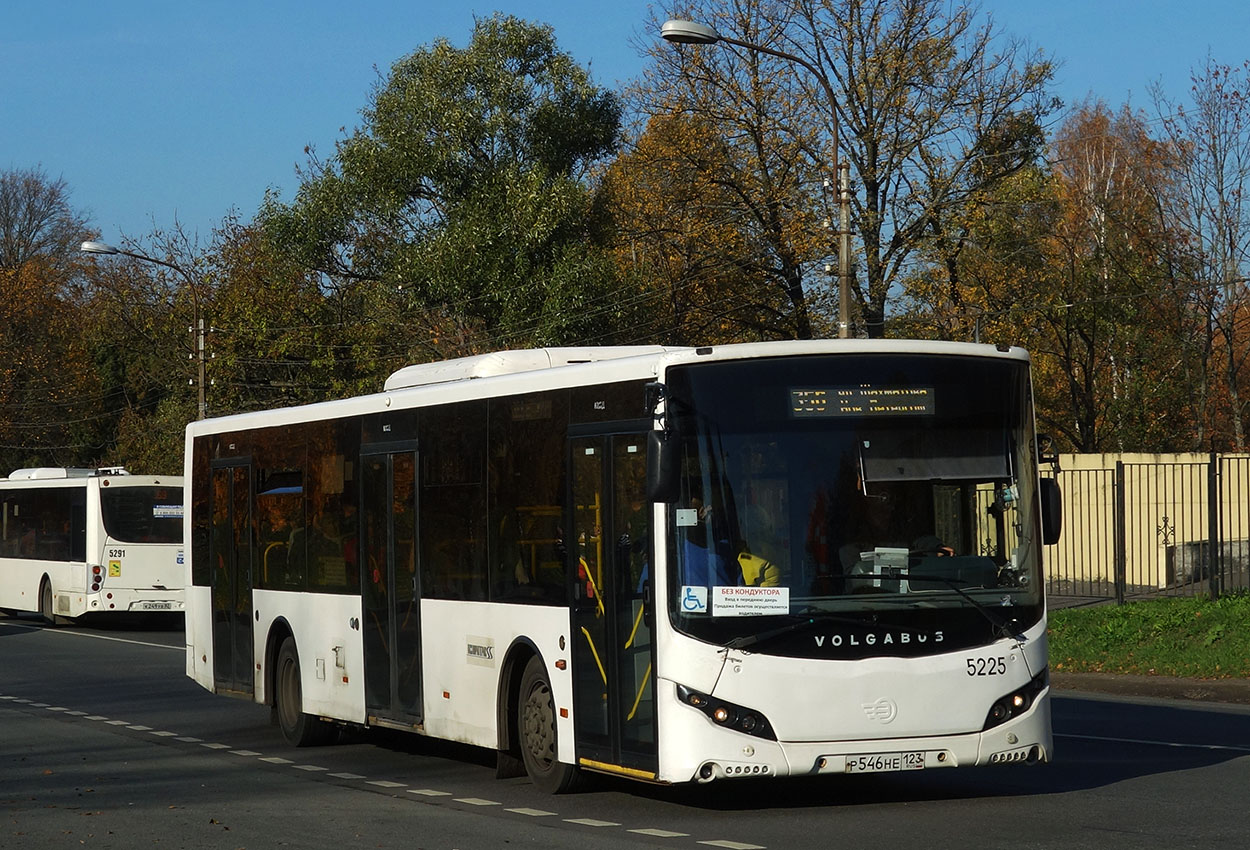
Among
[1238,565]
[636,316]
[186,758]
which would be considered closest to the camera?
[186,758]

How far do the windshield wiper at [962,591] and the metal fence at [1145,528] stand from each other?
16576mm

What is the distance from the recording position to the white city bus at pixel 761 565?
998 cm

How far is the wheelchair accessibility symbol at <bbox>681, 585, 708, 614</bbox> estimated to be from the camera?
394 inches

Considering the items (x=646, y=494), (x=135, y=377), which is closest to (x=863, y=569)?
(x=646, y=494)

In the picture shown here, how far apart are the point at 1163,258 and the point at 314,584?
28718mm

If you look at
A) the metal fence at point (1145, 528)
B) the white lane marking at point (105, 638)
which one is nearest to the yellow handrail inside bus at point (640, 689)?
the metal fence at point (1145, 528)

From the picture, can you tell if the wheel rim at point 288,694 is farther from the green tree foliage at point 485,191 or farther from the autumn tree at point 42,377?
the autumn tree at point 42,377

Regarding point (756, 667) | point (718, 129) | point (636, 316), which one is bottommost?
point (756, 667)

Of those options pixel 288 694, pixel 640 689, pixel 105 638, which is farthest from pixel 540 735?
pixel 105 638

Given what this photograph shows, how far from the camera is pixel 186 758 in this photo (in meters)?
14.5

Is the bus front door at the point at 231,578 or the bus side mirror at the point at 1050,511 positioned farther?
the bus front door at the point at 231,578

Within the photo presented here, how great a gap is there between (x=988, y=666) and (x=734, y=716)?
5.09 ft

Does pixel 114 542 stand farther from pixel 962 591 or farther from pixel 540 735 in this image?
pixel 962 591

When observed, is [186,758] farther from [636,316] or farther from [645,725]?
[636,316]
